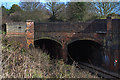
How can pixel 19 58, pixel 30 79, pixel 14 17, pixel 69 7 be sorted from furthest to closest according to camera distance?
pixel 69 7 < pixel 14 17 < pixel 19 58 < pixel 30 79

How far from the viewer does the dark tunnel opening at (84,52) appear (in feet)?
44.8

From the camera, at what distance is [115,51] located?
11.0m

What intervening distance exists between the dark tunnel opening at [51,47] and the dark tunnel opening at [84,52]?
1900mm

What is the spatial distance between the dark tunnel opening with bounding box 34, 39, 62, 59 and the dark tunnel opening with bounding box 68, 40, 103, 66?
1.90 meters

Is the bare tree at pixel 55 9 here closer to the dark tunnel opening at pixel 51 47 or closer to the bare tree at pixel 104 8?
the bare tree at pixel 104 8

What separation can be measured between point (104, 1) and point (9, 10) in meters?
15.6

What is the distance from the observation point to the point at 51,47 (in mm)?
14180

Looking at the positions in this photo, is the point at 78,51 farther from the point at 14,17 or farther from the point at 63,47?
the point at 14,17

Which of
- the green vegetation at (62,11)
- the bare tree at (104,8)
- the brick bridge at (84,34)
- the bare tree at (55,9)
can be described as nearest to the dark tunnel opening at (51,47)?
the brick bridge at (84,34)

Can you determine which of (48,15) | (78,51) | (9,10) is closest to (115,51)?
(78,51)

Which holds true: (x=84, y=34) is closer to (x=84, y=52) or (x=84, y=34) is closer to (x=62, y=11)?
(x=84, y=52)

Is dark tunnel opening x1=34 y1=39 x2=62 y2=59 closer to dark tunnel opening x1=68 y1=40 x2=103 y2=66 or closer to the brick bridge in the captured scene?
the brick bridge

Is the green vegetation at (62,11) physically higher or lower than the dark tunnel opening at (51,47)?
higher

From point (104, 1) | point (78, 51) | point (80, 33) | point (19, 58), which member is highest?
point (104, 1)
